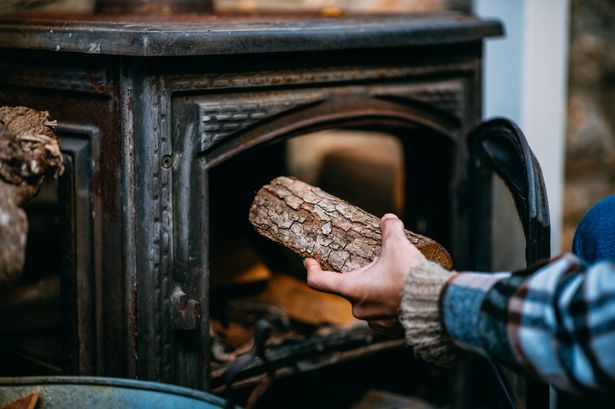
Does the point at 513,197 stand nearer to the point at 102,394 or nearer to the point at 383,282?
the point at 383,282

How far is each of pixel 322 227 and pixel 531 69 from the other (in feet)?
3.95

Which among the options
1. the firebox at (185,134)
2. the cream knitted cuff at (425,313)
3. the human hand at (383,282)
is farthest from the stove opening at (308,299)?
the cream knitted cuff at (425,313)

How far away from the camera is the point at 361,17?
198cm

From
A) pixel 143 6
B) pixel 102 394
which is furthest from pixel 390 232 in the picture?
pixel 143 6

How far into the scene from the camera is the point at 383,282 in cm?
129

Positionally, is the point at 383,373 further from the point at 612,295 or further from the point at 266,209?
the point at 612,295

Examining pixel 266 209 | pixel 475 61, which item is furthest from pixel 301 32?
pixel 475 61

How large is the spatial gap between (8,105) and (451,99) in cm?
97

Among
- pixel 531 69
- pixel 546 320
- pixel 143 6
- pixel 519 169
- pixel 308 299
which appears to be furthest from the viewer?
pixel 531 69

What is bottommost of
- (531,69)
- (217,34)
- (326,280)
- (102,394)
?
(102,394)

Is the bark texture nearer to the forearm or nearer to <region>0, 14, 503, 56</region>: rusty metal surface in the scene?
<region>0, 14, 503, 56</region>: rusty metal surface

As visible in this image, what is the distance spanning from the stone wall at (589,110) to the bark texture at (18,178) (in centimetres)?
183

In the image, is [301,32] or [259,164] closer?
[301,32]

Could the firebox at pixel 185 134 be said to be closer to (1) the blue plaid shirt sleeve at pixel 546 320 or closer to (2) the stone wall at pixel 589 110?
(1) the blue plaid shirt sleeve at pixel 546 320
